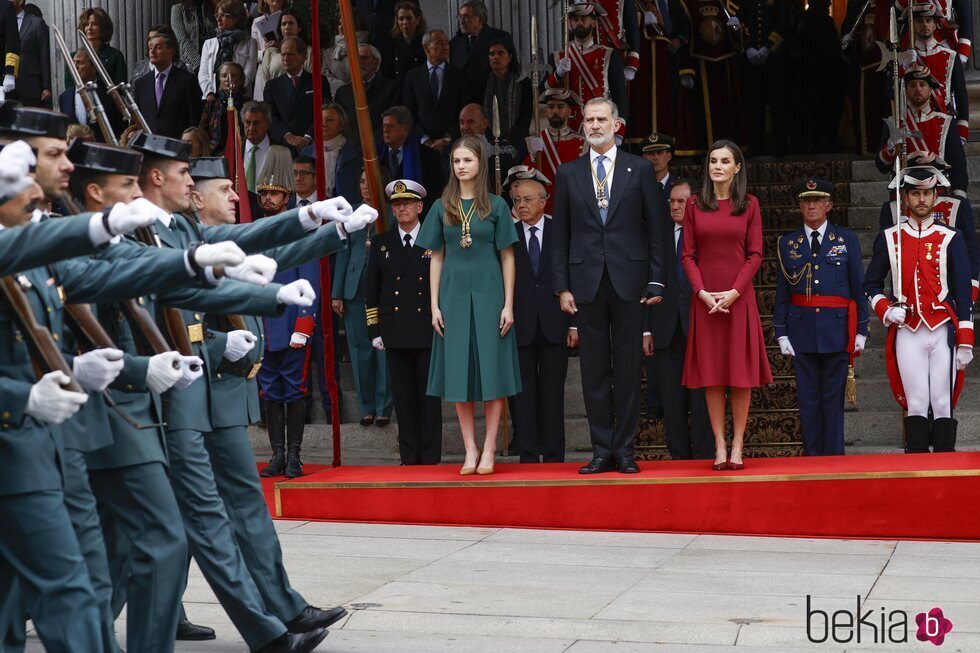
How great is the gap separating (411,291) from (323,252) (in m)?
3.87

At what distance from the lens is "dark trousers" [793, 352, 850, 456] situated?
8.85 metres

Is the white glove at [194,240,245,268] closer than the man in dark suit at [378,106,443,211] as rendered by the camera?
Answer: Yes

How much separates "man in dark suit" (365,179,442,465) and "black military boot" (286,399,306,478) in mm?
575

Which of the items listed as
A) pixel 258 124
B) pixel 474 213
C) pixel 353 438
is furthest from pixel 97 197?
pixel 258 124

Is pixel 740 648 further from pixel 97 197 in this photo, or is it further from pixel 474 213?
pixel 474 213

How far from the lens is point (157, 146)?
5406 mm

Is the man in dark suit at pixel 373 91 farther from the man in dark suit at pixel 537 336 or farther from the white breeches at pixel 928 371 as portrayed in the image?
the white breeches at pixel 928 371

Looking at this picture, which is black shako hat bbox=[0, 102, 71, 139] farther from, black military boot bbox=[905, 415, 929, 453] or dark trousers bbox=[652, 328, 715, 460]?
black military boot bbox=[905, 415, 929, 453]

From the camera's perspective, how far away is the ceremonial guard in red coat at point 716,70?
534 inches

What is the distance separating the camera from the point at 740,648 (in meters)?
5.36

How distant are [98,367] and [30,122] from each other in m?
0.72

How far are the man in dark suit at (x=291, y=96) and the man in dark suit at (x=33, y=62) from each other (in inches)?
93.9

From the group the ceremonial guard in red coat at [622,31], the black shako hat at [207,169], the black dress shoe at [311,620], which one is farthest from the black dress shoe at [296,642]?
the ceremonial guard in red coat at [622,31]

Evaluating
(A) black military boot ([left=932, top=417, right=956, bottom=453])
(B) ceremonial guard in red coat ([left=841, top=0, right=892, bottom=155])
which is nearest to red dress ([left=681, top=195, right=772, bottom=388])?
(A) black military boot ([left=932, top=417, right=956, bottom=453])
